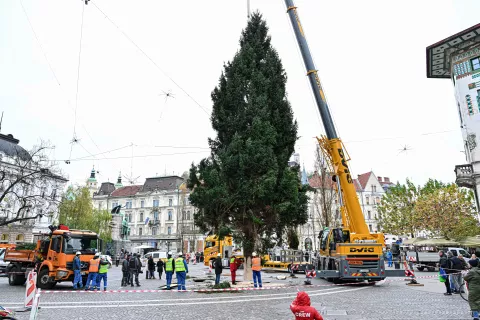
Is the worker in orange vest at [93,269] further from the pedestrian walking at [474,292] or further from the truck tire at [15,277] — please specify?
the pedestrian walking at [474,292]

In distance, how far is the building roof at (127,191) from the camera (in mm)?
88806

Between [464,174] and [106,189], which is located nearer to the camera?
[464,174]

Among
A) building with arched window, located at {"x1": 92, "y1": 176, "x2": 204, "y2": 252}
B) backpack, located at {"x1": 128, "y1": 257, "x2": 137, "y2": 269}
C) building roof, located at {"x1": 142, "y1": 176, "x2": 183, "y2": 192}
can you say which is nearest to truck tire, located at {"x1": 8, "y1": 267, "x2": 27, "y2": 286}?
backpack, located at {"x1": 128, "y1": 257, "x2": 137, "y2": 269}

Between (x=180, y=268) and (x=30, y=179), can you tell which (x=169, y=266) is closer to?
(x=180, y=268)

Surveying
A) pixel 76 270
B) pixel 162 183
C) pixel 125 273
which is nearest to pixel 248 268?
pixel 125 273

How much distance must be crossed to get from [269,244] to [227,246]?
20385 millimetres

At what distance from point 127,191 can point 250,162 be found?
254 feet

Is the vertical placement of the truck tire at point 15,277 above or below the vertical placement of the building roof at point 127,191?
below

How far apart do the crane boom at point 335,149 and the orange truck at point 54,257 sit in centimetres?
1283

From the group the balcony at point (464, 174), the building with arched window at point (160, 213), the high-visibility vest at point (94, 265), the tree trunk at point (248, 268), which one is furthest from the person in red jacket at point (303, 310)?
the building with arched window at point (160, 213)

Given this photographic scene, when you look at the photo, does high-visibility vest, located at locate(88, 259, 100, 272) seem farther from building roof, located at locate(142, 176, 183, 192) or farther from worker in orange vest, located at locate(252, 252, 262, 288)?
building roof, located at locate(142, 176, 183, 192)

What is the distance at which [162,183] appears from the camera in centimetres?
8625

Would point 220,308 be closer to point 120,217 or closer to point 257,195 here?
point 257,195

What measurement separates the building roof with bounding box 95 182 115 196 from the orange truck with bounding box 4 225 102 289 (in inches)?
Result: 3017
